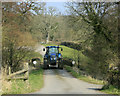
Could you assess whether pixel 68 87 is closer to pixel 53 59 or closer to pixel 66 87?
pixel 66 87

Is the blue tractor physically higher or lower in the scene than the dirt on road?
higher

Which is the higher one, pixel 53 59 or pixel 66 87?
pixel 53 59

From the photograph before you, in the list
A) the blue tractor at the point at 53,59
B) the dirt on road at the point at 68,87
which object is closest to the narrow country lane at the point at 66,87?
the dirt on road at the point at 68,87

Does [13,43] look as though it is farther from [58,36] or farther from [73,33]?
[73,33]

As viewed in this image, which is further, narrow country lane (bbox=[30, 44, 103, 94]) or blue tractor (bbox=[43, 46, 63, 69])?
blue tractor (bbox=[43, 46, 63, 69])

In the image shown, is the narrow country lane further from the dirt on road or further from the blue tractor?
the blue tractor

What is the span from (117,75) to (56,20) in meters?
7.28

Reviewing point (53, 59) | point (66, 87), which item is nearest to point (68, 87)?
point (66, 87)

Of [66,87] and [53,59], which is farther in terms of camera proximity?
[53,59]

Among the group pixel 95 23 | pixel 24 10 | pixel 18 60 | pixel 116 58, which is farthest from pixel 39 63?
pixel 24 10

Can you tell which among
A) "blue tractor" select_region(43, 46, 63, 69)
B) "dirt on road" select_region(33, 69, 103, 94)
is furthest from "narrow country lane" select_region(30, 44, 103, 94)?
"blue tractor" select_region(43, 46, 63, 69)

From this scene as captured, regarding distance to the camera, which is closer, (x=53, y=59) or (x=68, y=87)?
(x=68, y=87)

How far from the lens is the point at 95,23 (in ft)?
51.4

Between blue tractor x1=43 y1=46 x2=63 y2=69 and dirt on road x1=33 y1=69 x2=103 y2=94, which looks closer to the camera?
dirt on road x1=33 y1=69 x2=103 y2=94
